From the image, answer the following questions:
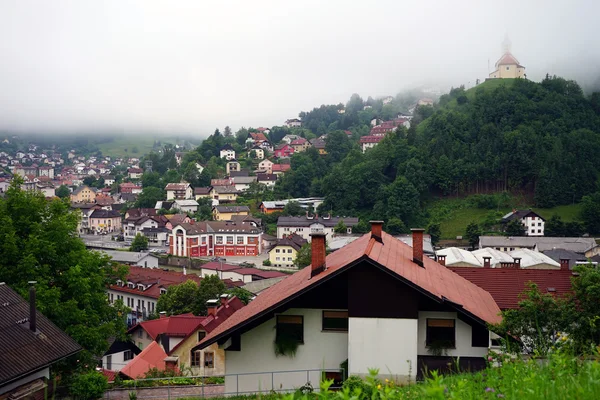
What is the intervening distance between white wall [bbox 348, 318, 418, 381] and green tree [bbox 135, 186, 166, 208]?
3881 inches

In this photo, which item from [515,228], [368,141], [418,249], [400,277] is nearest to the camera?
[400,277]

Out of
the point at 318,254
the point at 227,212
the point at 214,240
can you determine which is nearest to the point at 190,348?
the point at 318,254

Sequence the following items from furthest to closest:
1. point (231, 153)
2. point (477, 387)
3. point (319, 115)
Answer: point (319, 115)
point (231, 153)
point (477, 387)

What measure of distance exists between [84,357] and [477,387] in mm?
14224

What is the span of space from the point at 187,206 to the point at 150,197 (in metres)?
11.1

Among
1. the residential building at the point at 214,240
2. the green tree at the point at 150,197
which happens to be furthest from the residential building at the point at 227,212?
the green tree at the point at 150,197

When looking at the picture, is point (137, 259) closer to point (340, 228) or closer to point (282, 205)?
point (340, 228)

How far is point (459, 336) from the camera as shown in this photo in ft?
40.0

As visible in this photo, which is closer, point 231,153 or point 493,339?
point 493,339

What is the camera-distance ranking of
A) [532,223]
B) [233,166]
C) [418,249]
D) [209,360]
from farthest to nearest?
1. [233,166]
2. [532,223]
3. [209,360]
4. [418,249]

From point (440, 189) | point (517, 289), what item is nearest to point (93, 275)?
point (517, 289)

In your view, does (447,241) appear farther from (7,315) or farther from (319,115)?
(319,115)

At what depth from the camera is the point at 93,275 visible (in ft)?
59.8

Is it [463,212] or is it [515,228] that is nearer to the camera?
[515,228]
